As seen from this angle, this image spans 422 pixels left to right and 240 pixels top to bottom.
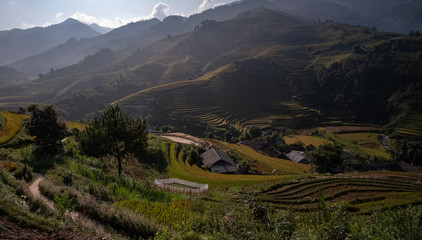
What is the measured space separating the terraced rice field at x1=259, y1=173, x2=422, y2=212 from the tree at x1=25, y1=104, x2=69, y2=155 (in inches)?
674

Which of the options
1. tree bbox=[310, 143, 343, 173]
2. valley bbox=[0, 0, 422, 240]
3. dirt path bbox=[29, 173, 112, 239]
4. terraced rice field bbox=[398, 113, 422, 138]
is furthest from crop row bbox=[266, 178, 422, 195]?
terraced rice field bbox=[398, 113, 422, 138]

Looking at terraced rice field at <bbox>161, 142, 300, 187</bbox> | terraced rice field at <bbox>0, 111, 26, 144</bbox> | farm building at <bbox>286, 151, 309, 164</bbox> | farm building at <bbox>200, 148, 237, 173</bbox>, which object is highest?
terraced rice field at <bbox>0, 111, 26, 144</bbox>

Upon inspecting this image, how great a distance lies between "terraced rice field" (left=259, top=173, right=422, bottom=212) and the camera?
57.5 feet

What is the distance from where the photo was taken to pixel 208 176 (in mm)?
30844

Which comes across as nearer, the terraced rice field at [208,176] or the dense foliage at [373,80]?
the terraced rice field at [208,176]

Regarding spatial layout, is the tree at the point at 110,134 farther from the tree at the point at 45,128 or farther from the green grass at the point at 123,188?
the green grass at the point at 123,188

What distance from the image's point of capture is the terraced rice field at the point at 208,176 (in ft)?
84.9

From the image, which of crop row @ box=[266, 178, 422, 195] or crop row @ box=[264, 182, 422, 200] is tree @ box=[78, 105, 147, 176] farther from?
crop row @ box=[266, 178, 422, 195]

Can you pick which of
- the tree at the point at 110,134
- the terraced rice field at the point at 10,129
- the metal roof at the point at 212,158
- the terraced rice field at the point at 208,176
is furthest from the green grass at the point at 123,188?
the metal roof at the point at 212,158

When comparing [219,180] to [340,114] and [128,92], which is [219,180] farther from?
[128,92]

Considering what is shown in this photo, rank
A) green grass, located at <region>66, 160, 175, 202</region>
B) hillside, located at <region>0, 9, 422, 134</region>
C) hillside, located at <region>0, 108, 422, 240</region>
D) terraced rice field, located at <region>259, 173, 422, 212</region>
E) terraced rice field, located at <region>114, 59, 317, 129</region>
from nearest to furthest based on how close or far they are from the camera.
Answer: hillside, located at <region>0, 108, 422, 240</region> < green grass, located at <region>66, 160, 175, 202</region> < terraced rice field, located at <region>259, 173, 422, 212</region> < terraced rice field, located at <region>114, 59, 317, 129</region> < hillside, located at <region>0, 9, 422, 134</region>

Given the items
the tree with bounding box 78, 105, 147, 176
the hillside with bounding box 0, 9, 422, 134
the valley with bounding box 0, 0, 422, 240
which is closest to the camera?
the valley with bounding box 0, 0, 422, 240

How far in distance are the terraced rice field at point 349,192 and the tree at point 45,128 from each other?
17.1 m

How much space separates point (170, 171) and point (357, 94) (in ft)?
443
